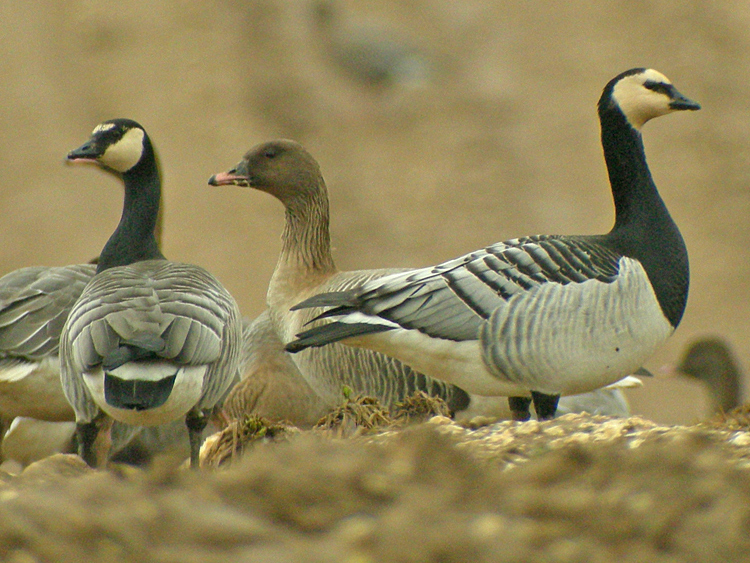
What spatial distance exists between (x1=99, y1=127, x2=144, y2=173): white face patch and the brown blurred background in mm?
10986

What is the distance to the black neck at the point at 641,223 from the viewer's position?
5449mm

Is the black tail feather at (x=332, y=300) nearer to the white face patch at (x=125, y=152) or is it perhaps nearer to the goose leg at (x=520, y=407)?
the goose leg at (x=520, y=407)

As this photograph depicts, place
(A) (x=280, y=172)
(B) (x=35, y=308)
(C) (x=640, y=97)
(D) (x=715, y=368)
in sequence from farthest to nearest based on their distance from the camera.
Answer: (D) (x=715, y=368) → (A) (x=280, y=172) → (B) (x=35, y=308) → (C) (x=640, y=97)

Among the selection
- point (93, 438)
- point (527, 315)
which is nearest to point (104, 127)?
point (93, 438)

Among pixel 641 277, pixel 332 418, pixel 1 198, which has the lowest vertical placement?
pixel 332 418

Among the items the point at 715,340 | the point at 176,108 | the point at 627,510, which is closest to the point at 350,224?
the point at 176,108

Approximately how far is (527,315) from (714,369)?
470cm

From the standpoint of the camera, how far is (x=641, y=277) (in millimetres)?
5312

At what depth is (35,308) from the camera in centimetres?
667

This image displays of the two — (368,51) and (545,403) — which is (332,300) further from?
(368,51)

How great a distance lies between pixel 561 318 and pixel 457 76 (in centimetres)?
2152

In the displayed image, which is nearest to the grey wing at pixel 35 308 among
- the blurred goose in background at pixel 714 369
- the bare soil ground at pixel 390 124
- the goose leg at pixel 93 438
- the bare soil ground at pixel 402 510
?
the goose leg at pixel 93 438

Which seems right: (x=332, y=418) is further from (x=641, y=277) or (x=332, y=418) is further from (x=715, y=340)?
(x=715, y=340)

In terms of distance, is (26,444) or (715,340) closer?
(26,444)
